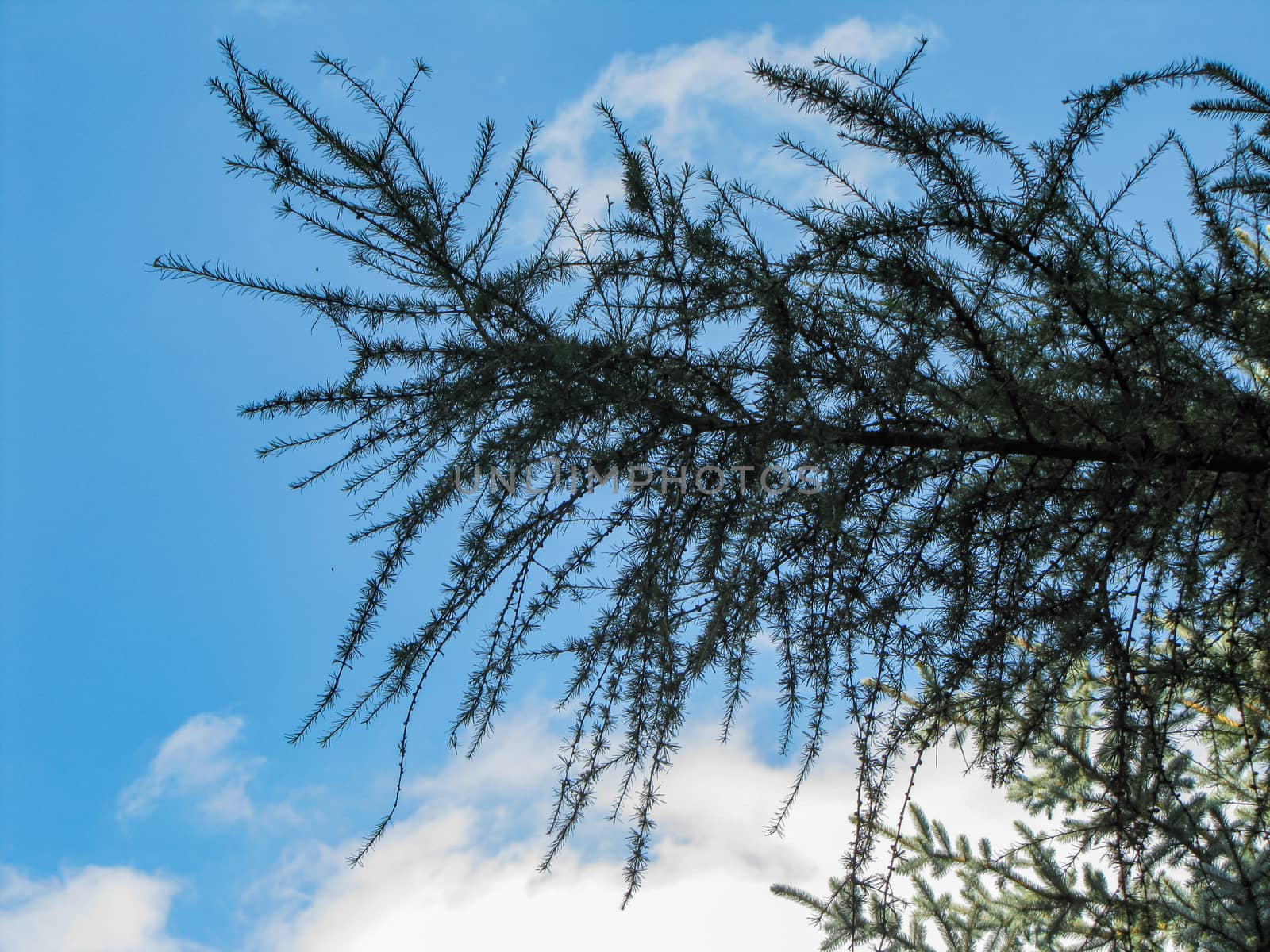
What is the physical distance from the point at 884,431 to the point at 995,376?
25 centimetres

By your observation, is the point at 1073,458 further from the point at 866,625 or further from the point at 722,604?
the point at 722,604

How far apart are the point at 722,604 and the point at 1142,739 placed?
0.96 metres

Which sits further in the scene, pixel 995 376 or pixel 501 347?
pixel 995 376

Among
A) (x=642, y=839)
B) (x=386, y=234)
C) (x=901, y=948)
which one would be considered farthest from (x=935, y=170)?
(x=901, y=948)

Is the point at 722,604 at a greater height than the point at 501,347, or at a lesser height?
lesser

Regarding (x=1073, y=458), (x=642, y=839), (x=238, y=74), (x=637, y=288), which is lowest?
(x=642, y=839)

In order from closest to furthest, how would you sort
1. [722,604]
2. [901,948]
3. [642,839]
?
1. [722,604]
2. [642,839]
3. [901,948]

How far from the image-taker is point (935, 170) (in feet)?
5.97

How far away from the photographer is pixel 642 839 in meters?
2.12

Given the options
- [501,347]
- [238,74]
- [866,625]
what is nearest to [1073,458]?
[866,625]

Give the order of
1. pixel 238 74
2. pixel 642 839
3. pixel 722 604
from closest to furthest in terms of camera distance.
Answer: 1. pixel 238 74
2. pixel 722 604
3. pixel 642 839

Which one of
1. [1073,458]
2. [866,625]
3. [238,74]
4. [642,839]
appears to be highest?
[238,74]

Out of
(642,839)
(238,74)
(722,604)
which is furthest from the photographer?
→ (642,839)

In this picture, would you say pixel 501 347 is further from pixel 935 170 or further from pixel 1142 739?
pixel 1142 739
